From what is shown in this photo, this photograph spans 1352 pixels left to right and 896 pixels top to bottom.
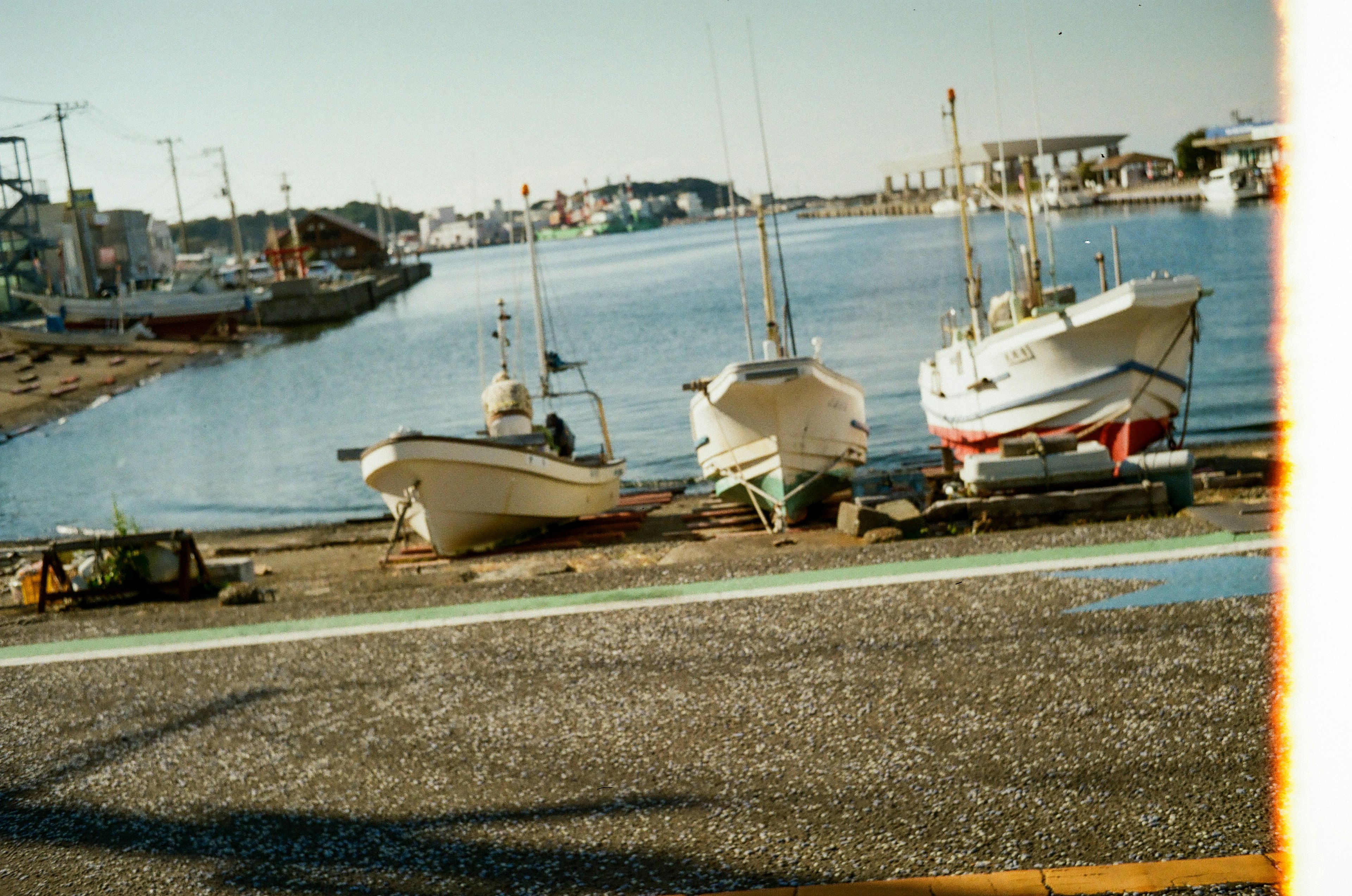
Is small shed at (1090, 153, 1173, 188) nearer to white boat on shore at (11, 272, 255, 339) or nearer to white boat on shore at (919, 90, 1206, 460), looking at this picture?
white boat on shore at (11, 272, 255, 339)

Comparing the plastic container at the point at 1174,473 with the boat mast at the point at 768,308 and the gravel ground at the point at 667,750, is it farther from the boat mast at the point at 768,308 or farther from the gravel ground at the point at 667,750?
the boat mast at the point at 768,308

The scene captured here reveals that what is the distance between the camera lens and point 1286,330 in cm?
2716

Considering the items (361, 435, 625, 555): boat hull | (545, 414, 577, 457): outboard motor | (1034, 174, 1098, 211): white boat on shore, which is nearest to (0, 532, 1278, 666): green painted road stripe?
(361, 435, 625, 555): boat hull

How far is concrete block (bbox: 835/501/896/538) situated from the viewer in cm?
980

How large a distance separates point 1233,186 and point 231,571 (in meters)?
99.3

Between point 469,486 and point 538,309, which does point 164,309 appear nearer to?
point 538,309

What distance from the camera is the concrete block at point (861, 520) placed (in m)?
9.80

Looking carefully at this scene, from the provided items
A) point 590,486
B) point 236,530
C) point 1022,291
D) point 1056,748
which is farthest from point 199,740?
point 1022,291

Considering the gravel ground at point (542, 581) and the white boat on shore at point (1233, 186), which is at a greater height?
the white boat on shore at point (1233, 186)

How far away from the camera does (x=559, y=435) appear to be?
16516 millimetres

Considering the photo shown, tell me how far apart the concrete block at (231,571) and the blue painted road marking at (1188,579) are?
6.94m

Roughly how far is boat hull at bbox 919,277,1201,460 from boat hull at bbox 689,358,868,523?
2.18m

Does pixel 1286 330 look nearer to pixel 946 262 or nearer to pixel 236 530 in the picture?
pixel 236 530

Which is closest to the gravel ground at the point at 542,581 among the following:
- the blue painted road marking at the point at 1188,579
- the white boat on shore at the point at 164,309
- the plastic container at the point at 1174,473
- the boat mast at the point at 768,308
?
the blue painted road marking at the point at 1188,579
